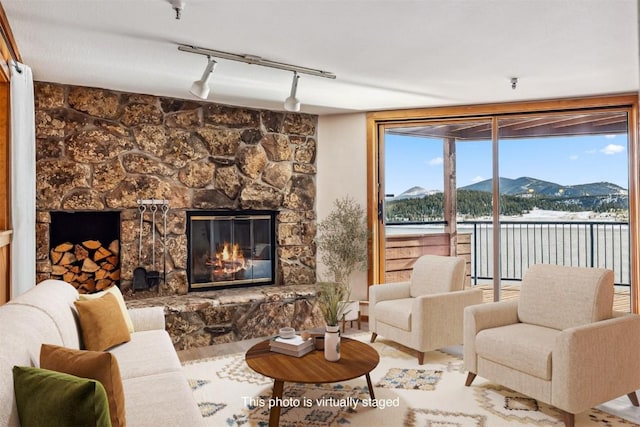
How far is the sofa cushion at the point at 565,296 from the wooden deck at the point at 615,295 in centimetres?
131

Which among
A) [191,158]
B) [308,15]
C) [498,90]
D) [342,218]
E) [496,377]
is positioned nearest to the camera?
[308,15]

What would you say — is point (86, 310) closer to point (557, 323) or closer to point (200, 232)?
point (200, 232)

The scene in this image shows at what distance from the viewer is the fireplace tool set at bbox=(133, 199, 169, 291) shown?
448 cm

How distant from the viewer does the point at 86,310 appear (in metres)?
2.71

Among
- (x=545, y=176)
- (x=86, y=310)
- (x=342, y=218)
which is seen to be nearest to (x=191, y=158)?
(x=342, y=218)

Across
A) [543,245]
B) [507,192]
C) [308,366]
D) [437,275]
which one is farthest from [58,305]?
[543,245]

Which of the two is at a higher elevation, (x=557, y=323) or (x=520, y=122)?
(x=520, y=122)

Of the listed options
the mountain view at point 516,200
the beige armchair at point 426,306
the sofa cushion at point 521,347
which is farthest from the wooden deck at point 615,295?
the sofa cushion at point 521,347

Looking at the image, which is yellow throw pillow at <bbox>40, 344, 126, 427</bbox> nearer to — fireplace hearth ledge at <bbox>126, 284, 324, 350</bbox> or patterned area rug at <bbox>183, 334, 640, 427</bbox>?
patterned area rug at <bbox>183, 334, 640, 427</bbox>

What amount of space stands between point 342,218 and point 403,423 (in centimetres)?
272

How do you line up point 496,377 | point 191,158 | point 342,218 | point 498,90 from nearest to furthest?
point 496,377
point 498,90
point 191,158
point 342,218

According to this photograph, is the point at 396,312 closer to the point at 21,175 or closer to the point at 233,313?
the point at 233,313

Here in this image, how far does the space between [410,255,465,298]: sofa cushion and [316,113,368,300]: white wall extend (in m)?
1.02

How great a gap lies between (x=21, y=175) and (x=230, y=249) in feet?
7.35
